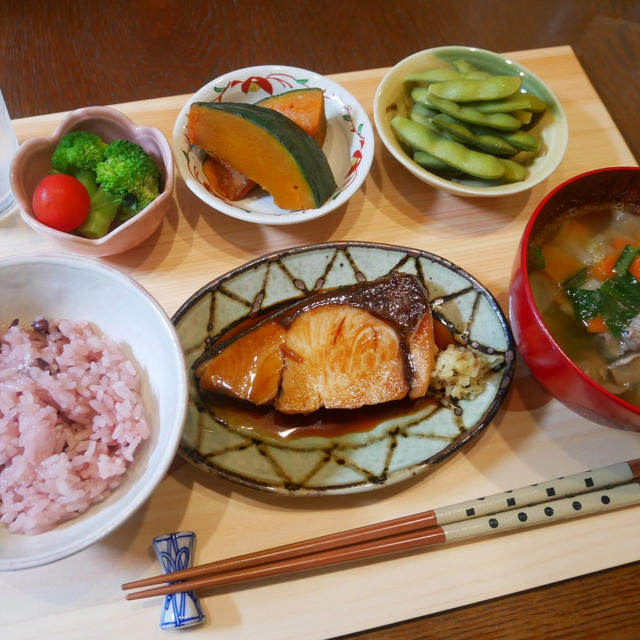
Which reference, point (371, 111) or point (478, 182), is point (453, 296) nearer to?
point (478, 182)

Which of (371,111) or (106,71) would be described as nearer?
(371,111)

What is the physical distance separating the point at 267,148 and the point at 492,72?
0.95m

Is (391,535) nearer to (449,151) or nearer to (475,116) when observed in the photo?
(449,151)

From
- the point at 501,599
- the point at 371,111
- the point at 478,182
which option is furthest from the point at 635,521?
the point at 371,111

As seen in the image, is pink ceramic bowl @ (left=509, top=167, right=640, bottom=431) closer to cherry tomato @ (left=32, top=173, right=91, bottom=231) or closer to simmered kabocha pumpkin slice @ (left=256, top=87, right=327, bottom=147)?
simmered kabocha pumpkin slice @ (left=256, top=87, right=327, bottom=147)

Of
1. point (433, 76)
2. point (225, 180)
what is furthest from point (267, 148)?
point (433, 76)

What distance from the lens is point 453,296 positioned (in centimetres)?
176

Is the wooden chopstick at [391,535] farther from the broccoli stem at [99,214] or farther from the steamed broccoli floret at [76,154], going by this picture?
the steamed broccoli floret at [76,154]

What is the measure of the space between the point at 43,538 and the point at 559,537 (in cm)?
125

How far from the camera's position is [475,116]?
1.93 m

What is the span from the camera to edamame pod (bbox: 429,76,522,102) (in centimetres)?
193

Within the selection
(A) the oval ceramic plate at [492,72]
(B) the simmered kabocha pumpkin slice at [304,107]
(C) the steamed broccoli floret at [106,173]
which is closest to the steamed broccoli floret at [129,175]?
(C) the steamed broccoli floret at [106,173]

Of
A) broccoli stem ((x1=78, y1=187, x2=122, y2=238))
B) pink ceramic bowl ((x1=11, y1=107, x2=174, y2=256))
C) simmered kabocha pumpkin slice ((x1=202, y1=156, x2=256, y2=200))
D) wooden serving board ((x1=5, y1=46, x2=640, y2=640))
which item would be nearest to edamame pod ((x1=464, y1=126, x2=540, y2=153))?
wooden serving board ((x1=5, y1=46, x2=640, y2=640))

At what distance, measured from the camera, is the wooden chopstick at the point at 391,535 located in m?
1.36
